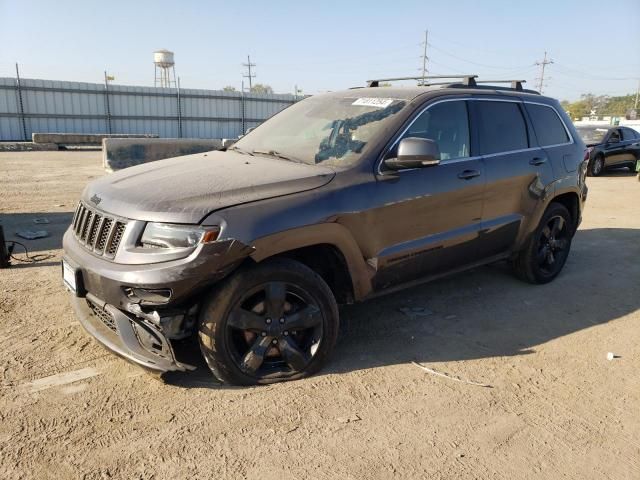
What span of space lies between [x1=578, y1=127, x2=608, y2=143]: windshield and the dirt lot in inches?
518

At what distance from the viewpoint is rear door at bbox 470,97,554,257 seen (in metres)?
4.37

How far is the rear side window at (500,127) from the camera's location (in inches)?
173

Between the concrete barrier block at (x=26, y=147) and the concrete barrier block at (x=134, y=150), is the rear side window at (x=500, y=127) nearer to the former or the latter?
the concrete barrier block at (x=134, y=150)

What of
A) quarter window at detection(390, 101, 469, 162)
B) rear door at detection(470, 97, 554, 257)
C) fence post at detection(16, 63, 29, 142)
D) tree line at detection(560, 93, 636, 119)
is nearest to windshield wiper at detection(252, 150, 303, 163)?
quarter window at detection(390, 101, 469, 162)

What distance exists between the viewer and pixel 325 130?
13.1 ft

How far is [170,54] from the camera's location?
4700 cm

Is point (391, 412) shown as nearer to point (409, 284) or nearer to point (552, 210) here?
point (409, 284)

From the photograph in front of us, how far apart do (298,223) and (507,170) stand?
2334 mm

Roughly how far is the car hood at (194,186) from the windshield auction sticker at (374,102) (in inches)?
33.0

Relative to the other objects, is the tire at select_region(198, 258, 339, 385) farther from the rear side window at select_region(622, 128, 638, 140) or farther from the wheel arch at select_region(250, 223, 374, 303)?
the rear side window at select_region(622, 128, 638, 140)

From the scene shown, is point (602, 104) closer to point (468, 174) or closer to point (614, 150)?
point (614, 150)

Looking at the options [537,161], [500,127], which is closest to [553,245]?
[537,161]

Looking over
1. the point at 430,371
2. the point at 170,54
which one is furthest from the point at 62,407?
the point at 170,54

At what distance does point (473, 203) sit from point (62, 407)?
128 inches
